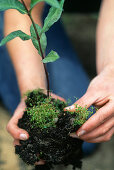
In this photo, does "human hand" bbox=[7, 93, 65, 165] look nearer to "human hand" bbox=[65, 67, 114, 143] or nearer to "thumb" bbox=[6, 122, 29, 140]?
"thumb" bbox=[6, 122, 29, 140]

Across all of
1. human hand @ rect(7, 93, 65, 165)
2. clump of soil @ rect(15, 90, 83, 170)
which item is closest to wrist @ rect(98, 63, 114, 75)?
clump of soil @ rect(15, 90, 83, 170)

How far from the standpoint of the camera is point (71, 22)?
2479 mm

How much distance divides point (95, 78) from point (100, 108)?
8.4 inches

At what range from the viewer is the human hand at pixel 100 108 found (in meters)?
0.88

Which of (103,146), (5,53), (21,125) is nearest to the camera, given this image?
(21,125)

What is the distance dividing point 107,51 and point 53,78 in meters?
0.48

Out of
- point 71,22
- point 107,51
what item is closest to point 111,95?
point 107,51

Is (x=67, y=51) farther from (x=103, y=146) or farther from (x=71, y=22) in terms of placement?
(x=71, y=22)

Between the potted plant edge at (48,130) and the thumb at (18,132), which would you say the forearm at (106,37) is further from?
the thumb at (18,132)

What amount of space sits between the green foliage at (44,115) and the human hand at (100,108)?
69 millimetres

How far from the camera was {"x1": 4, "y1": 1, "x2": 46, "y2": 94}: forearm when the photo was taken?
125 cm

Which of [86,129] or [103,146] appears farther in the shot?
[103,146]

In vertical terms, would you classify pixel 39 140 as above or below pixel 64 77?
below

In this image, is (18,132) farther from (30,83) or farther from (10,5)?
(10,5)
